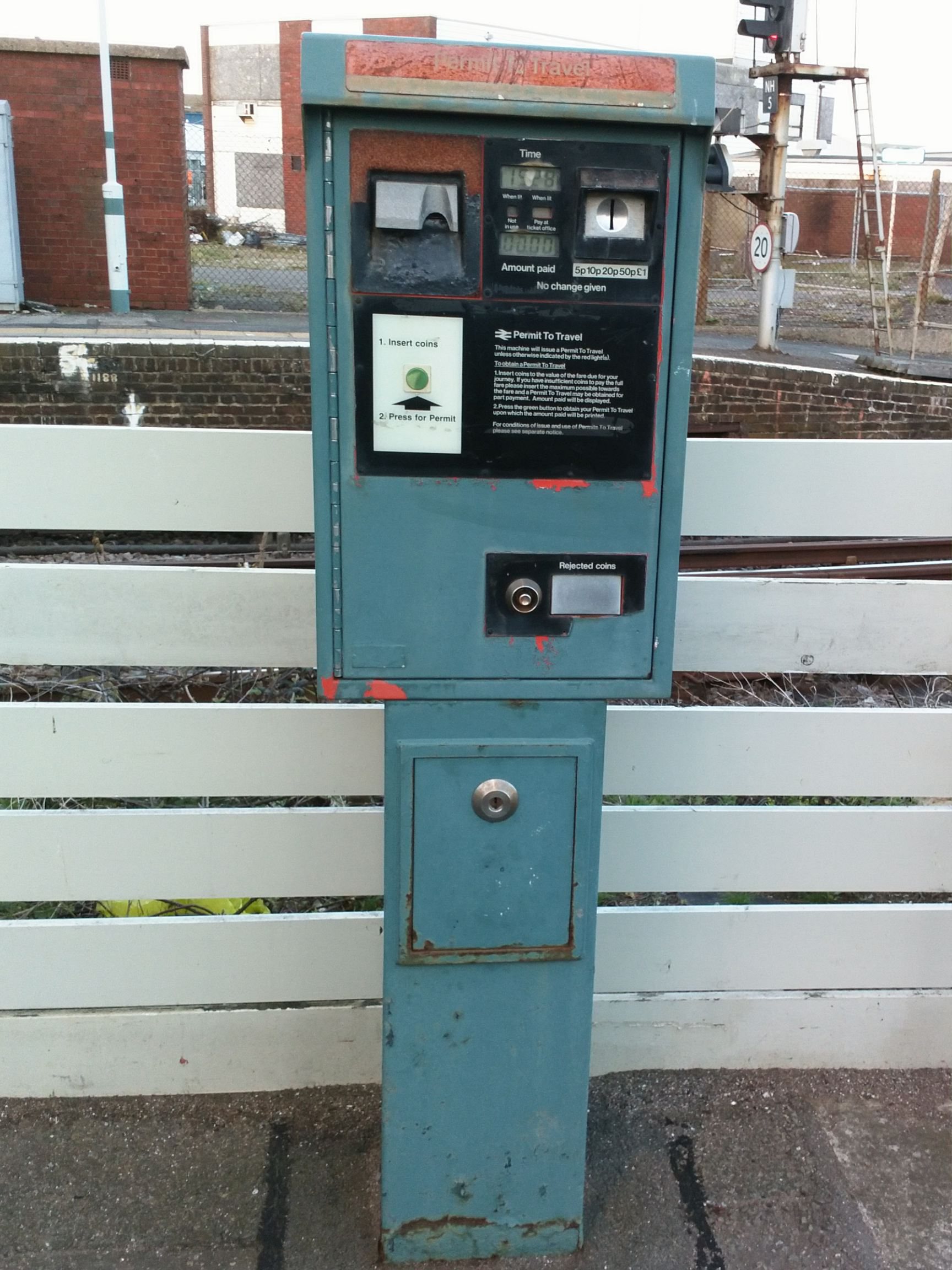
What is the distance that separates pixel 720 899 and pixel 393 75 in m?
2.57

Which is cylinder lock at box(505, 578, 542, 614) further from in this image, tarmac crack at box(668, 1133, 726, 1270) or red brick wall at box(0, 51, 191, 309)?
red brick wall at box(0, 51, 191, 309)

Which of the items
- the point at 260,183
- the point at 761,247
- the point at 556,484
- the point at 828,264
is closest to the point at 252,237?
the point at 260,183

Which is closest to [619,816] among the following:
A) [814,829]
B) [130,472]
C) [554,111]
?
[814,829]

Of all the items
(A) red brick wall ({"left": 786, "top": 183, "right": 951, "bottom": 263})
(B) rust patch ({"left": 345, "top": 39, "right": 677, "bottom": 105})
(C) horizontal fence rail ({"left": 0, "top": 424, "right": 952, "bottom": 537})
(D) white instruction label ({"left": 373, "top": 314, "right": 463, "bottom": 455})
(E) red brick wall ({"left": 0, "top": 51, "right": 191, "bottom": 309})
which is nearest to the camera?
(B) rust patch ({"left": 345, "top": 39, "right": 677, "bottom": 105})

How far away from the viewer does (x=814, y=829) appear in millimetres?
2750

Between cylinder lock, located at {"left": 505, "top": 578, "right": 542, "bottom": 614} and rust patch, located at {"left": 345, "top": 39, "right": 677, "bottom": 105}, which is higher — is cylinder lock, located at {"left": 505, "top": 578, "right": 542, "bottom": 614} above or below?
below

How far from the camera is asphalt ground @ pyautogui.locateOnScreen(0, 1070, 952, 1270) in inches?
94.2

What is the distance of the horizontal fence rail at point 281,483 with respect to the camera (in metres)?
2.42

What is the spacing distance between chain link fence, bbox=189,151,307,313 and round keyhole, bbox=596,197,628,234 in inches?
368

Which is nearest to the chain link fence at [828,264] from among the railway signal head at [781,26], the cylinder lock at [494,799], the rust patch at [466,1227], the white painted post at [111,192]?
the railway signal head at [781,26]

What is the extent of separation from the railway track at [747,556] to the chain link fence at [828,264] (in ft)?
24.6

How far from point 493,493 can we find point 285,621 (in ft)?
2.65

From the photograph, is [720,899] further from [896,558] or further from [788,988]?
[896,558]

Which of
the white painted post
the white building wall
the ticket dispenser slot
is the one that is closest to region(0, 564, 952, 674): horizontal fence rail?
the ticket dispenser slot
